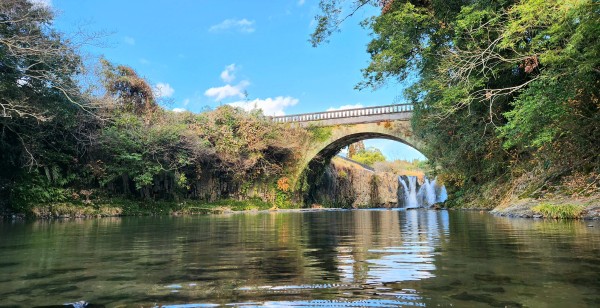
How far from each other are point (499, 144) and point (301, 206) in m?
15.4

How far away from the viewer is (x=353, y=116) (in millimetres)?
27031

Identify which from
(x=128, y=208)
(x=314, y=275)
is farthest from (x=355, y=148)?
(x=314, y=275)

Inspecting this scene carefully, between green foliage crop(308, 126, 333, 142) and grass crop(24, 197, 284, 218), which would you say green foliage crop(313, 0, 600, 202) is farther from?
grass crop(24, 197, 284, 218)

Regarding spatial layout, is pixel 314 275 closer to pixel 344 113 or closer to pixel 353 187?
pixel 344 113

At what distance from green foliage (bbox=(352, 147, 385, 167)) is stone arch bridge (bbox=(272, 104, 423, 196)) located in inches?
1159

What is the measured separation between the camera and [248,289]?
248cm

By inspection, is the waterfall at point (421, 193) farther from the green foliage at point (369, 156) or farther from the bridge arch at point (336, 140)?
the green foliage at point (369, 156)

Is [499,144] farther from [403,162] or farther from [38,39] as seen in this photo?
[403,162]

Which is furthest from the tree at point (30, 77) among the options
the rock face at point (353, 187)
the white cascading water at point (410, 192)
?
the white cascading water at point (410, 192)

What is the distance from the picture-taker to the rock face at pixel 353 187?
3428 centimetres

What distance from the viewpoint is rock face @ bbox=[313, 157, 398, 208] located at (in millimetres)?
34281

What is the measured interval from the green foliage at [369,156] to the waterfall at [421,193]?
18.4 m

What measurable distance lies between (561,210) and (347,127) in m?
19.1

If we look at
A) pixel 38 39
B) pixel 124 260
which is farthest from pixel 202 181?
pixel 124 260
